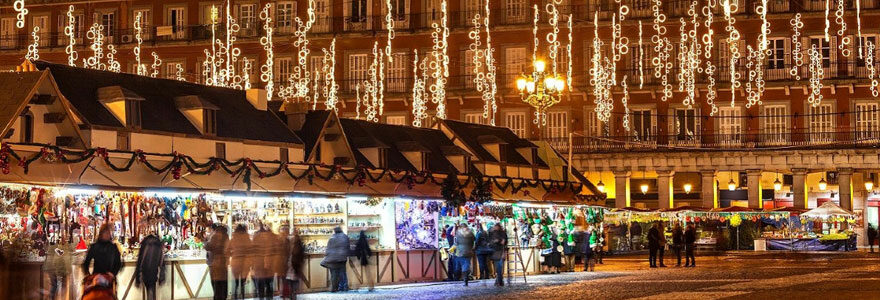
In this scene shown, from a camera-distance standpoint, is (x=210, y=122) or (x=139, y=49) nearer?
(x=210, y=122)

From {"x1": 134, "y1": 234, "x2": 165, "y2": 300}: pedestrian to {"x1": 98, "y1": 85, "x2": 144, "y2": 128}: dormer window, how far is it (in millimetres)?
3059

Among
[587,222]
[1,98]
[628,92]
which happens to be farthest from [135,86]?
[628,92]

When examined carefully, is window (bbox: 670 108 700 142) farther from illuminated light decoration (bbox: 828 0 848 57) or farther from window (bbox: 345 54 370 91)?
window (bbox: 345 54 370 91)

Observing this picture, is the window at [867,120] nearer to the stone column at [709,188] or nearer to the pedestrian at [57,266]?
the stone column at [709,188]

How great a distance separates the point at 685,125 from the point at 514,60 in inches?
288

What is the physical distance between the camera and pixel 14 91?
72.6 ft

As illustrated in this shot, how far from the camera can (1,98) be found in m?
21.9

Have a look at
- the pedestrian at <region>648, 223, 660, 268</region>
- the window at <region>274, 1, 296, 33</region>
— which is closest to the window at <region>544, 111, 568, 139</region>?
the window at <region>274, 1, 296, 33</region>

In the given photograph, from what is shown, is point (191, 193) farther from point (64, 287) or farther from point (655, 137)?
point (655, 137)

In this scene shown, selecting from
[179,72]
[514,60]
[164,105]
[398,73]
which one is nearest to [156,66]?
[179,72]

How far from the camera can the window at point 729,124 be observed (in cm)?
5681

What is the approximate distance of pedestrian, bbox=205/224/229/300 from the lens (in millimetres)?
21578

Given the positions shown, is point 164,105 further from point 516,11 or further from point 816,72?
point 816,72

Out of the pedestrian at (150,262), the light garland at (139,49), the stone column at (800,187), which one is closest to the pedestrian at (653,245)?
the pedestrian at (150,262)
